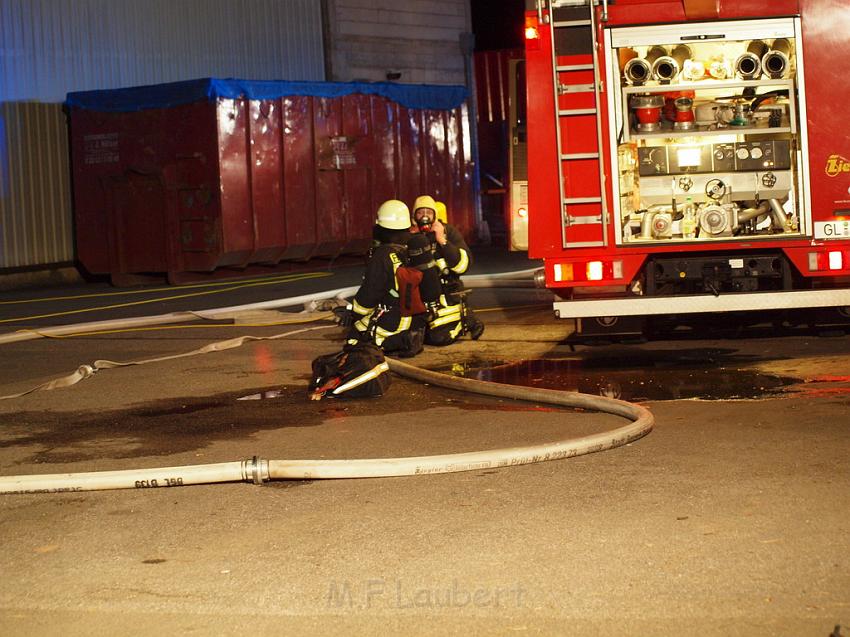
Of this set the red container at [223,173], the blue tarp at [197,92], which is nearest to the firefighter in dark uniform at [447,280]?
the red container at [223,173]

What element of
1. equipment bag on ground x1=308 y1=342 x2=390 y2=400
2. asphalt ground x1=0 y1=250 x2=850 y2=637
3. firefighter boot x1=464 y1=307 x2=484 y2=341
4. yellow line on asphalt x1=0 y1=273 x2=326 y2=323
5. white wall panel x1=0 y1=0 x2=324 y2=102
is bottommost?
asphalt ground x1=0 y1=250 x2=850 y2=637

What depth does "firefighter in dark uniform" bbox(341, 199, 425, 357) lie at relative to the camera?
966cm

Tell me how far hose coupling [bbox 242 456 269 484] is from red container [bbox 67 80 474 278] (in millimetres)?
13019

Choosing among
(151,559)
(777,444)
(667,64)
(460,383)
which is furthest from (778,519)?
(667,64)

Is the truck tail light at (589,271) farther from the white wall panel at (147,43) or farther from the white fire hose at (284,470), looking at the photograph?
the white wall panel at (147,43)

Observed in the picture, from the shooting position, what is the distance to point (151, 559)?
5.18 metres

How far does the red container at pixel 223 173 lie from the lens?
18.9 m

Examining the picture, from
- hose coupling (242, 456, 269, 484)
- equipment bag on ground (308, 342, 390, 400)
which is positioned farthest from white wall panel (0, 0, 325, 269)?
hose coupling (242, 456, 269, 484)

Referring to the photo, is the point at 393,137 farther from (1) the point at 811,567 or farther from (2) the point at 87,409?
(1) the point at 811,567

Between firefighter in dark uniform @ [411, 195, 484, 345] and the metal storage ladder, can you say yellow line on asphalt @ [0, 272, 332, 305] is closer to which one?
A: firefighter in dark uniform @ [411, 195, 484, 345]

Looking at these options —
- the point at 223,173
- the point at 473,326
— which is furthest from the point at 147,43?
the point at 473,326

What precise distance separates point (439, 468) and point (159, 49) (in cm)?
1751

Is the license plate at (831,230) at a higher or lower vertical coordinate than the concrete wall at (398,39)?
A: lower

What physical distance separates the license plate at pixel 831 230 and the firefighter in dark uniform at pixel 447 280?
3.09 meters
